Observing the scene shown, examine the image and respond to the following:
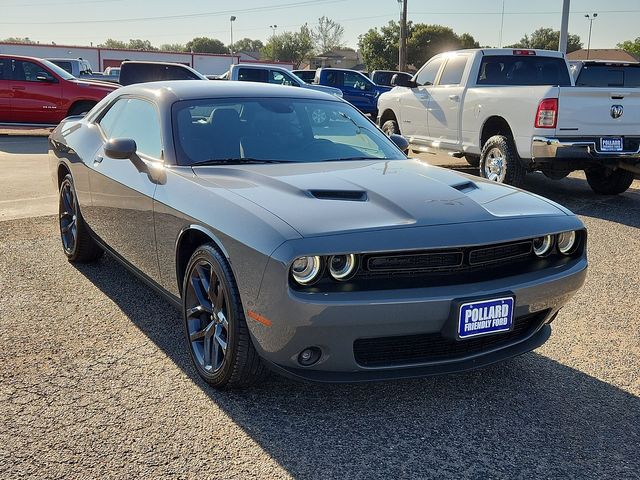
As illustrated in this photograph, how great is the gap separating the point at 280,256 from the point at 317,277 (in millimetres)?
196

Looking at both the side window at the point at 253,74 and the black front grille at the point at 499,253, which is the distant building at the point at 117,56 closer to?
the side window at the point at 253,74

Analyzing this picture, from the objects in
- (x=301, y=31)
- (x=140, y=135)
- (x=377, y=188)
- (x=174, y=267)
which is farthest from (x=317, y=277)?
(x=301, y=31)

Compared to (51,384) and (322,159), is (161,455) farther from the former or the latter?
(322,159)

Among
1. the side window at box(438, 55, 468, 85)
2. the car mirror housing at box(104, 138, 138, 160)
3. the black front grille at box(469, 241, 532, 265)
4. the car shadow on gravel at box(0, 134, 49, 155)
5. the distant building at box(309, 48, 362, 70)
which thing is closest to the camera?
the black front grille at box(469, 241, 532, 265)

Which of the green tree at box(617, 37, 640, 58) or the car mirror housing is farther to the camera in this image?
the green tree at box(617, 37, 640, 58)

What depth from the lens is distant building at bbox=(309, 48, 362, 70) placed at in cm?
8713

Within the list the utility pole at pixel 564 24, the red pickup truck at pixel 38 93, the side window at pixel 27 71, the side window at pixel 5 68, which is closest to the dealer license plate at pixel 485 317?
the red pickup truck at pixel 38 93

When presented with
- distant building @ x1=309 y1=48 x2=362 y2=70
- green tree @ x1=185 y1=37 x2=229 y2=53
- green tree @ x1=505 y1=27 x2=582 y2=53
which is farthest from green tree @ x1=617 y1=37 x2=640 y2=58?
green tree @ x1=185 y1=37 x2=229 y2=53

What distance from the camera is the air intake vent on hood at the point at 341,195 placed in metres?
3.20

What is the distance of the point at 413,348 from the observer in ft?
9.86

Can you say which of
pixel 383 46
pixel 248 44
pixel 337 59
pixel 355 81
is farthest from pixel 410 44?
pixel 248 44

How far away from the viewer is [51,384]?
331 cm

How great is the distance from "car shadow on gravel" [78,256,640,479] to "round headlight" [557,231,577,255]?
66cm

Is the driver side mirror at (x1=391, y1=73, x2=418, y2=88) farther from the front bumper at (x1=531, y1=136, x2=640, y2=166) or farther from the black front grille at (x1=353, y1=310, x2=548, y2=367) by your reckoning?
the black front grille at (x1=353, y1=310, x2=548, y2=367)
